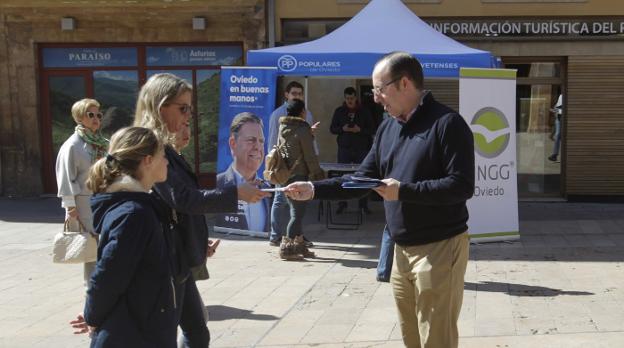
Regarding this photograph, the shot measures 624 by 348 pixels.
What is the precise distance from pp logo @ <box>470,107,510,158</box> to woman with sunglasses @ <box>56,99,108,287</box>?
4410 millimetres

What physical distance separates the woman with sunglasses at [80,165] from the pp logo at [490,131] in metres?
4.41

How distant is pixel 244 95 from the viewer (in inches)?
353

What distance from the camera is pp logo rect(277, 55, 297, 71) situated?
355 inches

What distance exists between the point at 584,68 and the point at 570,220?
10.1ft

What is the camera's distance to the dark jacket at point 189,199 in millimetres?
3199

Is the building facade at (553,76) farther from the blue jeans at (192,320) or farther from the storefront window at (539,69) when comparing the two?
the blue jeans at (192,320)

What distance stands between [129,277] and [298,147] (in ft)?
16.7

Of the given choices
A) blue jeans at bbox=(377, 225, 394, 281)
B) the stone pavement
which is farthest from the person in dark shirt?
blue jeans at bbox=(377, 225, 394, 281)

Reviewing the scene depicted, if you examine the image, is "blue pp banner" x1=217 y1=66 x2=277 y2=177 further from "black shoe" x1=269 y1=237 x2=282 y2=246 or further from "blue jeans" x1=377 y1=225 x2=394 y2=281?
"blue jeans" x1=377 y1=225 x2=394 y2=281

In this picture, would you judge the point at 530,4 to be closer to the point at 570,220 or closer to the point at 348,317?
the point at 570,220

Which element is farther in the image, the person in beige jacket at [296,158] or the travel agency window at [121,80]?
the travel agency window at [121,80]

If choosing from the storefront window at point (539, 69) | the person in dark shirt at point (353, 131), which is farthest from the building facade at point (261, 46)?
the person in dark shirt at point (353, 131)

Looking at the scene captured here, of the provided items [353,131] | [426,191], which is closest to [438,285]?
[426,191]

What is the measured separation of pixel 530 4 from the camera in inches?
485
